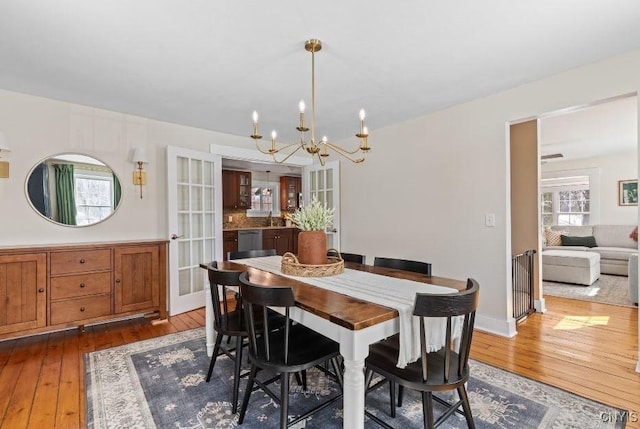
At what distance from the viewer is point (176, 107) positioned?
3.29m

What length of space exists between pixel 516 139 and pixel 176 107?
3.97m

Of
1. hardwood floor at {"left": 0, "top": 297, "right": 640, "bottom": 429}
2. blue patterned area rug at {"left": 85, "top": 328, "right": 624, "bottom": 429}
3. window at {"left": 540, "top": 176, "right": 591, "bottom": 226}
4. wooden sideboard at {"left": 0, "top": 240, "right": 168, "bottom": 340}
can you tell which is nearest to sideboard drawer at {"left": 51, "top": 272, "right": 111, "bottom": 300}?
wooden sideboard at {"left": 0, "top": 240, "right": 168, "bottom": 340}

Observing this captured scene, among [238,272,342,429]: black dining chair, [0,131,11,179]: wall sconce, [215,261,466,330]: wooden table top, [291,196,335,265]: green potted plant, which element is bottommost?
[238,272,342,429]: black dining chair

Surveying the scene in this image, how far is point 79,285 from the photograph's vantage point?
2984mm

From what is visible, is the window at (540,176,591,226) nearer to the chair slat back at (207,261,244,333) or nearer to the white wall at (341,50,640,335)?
the white wall at (341,50,640,335)

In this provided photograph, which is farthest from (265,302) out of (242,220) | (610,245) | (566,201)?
(566,201)

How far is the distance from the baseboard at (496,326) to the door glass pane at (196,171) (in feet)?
11.9

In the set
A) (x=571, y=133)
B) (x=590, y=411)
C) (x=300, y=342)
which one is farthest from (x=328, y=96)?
(x=571, y=133)

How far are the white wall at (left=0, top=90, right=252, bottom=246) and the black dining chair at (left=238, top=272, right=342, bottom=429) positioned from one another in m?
2.51

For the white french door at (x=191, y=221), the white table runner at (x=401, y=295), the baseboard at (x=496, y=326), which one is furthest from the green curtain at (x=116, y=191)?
the baseboard at (x=496, y=326)

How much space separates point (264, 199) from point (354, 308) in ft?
20.3

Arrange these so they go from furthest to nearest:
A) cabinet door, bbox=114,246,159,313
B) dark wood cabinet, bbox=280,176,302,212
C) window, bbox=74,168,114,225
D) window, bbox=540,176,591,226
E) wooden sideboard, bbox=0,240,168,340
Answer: dark wood cabinet, bbox=280,176,302,212 → window, bbox=540,176,591,226 → window, bbox=74,168,114,225 → cabinet door, bbox=114,246,159,313 → wooden sideboard, bbox=0,240,168,340

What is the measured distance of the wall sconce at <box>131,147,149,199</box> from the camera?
3504 mm

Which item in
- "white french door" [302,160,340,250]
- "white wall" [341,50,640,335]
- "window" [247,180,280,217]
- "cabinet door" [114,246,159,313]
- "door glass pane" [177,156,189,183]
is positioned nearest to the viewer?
"white wall" [341,50,640,335]
